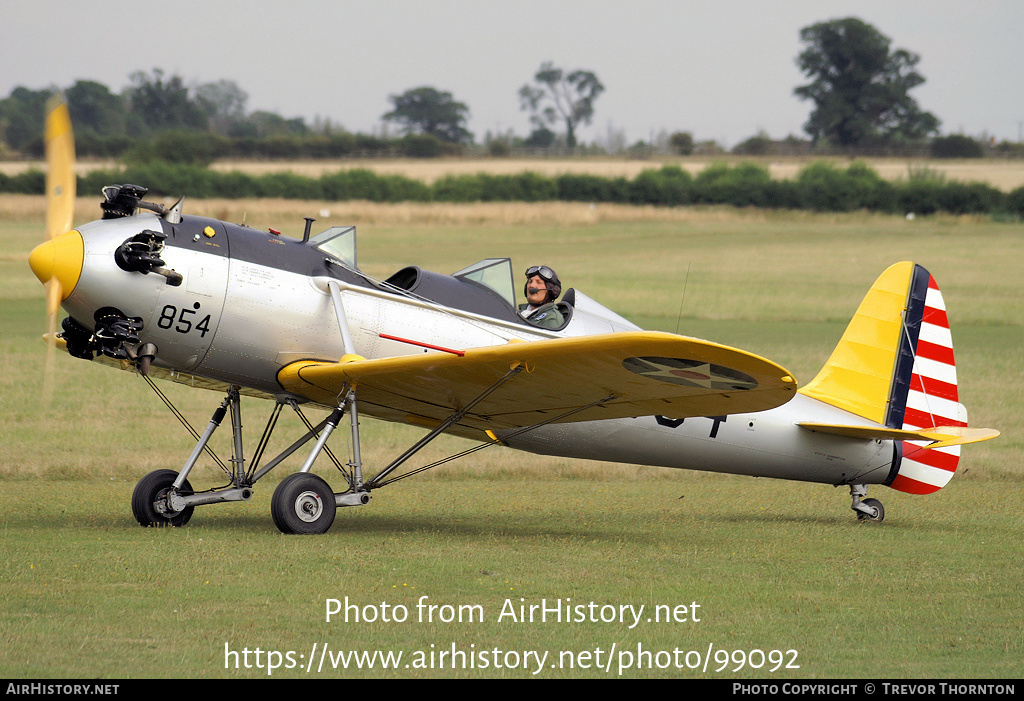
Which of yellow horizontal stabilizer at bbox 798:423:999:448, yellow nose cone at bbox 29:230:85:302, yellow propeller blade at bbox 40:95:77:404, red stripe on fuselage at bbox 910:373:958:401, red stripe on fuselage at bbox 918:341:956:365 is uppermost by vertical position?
yellow propeller blade at bbox 40:95:77:404

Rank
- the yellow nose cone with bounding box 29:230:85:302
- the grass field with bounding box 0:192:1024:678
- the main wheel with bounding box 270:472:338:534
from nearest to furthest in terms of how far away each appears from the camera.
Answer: the grass field with bounding box 0:192:1024:678, the yellow nose cone with bounding box 29:230:85:302, the main wheel with bounding box 270:472:338:534

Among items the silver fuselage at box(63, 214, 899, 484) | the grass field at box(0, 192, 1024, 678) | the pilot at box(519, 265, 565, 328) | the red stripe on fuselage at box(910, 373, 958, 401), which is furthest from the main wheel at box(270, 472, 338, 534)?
the red stripe on fuselage at box(910, 373, 958, 401)

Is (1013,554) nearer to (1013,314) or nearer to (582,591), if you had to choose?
(582,591)

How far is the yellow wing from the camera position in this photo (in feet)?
24.6

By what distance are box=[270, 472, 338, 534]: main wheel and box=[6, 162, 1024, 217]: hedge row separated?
198ft

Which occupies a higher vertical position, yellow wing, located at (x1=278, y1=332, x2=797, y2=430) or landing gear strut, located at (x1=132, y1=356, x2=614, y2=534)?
yellow wing, located at (x1=278, y1=332, x2=797, y2=430)

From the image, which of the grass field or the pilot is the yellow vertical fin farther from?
the pilot

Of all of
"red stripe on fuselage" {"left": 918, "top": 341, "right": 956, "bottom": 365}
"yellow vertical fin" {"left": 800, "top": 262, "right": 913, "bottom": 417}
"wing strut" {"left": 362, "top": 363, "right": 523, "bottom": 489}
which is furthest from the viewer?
"red stripe on fuselage" {"left": 918, "top": 341, "right": 956, "bottom": 365}

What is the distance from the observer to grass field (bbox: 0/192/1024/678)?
6180 millimetres

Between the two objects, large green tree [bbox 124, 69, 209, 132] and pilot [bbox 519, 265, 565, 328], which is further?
large green tree [bbox 124, 69, 209, 132]

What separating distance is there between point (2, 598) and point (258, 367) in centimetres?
265

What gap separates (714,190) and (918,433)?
7006 centimetres

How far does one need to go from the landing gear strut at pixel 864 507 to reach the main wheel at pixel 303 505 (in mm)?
5040

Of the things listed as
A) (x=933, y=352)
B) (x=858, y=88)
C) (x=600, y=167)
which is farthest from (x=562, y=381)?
(x=858, y=88)
